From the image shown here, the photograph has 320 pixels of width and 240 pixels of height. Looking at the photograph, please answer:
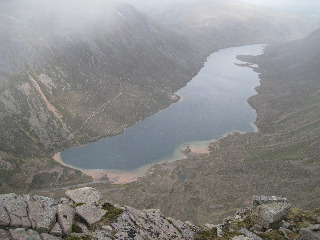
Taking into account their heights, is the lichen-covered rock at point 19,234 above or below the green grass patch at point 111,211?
above

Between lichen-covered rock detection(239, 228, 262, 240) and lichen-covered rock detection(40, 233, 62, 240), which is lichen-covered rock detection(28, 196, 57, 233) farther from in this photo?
lichen-covered rock detection(239, 228, 262, 240)

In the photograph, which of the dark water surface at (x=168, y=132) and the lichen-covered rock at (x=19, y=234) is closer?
the lichen-covered rock at (x=19, y=234)

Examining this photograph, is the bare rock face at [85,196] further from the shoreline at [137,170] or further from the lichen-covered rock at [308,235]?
the shoreline at [137,170]

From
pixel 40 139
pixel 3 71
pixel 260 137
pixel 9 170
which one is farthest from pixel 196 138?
pixel 3 71

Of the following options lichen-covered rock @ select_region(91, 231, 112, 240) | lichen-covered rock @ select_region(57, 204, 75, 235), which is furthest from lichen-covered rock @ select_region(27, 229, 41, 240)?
lichen-covered rock @ select_region(91, 231, 112, 240)

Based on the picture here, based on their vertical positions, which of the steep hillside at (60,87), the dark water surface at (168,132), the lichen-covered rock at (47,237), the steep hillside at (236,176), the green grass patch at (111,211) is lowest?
the dark water surface at (168,132)

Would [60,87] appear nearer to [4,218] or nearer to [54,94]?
[54,94]

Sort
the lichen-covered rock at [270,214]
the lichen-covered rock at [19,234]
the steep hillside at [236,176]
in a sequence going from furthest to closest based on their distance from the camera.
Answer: the steep hillside at [236,176] → the lichen-covered rock at [270,214] → the lichen-covered rock at [19,234]

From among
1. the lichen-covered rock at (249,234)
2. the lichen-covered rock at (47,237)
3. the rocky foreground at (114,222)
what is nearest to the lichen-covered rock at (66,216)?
the rocky foreground at (114,222)
